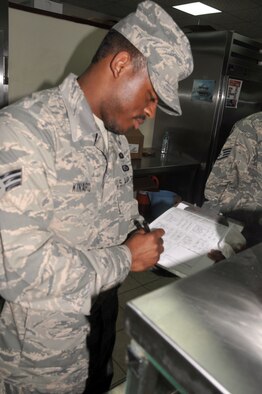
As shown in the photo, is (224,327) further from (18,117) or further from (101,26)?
(101,26)

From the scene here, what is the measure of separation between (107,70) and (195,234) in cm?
58

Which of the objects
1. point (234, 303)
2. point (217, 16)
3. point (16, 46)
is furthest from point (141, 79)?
point (217, 16)

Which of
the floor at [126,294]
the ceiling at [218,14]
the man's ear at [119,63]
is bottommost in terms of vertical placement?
the floor at [126,294]

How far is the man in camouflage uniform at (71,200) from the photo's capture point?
0.64 meters

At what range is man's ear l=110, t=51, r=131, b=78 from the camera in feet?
2.43

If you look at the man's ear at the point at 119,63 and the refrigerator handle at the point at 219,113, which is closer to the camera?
the man's ear at the point at 119,63

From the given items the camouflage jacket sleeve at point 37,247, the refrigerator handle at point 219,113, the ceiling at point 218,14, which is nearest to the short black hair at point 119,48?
the camouflage jacket sleeve at point 37,247

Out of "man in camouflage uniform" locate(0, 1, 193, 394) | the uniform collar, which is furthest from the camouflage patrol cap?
the uniform collar

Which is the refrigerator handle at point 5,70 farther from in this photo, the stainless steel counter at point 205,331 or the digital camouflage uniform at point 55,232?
the stainless steel counter at point 205,331

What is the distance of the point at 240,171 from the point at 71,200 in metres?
1.41

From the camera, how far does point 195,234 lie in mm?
1015

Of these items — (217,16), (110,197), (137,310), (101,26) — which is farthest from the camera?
(217,16)

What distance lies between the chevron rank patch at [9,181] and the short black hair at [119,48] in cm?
39

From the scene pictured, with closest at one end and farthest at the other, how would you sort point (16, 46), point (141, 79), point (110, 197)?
point (141, 79), point (110, 197), point (16, 46)
